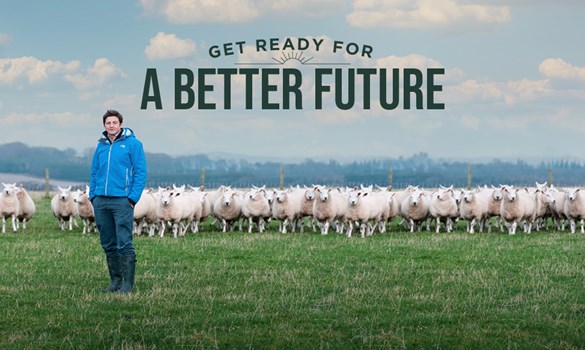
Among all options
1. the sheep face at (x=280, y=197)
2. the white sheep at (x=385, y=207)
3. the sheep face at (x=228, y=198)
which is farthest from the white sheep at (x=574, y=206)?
the sheep face at (x=228, y=198)

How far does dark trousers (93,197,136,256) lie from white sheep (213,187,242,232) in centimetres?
1252

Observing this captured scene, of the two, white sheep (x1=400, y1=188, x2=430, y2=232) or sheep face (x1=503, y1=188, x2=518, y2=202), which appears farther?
white sheep (x1=400, y1=188, x2=430, y2=232)

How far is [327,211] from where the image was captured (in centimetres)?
2383

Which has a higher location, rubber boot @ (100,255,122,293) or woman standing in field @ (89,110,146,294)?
woman standing in field @ (89,110,146,294)

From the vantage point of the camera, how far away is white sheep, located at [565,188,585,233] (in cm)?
2467

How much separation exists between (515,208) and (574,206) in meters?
1.80

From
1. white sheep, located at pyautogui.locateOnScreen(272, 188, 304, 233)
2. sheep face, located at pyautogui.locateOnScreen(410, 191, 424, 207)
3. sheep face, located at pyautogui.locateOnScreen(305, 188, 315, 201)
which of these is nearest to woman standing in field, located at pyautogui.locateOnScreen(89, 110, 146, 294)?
white sheep, located at pyautogui.locateOnScreen(272, 188, 304, 233)

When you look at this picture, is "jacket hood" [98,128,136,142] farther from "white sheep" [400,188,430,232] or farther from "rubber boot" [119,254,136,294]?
"white sheep" [400,188,430,232]

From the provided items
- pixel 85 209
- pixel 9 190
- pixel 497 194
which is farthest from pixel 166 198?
pixel 497 194

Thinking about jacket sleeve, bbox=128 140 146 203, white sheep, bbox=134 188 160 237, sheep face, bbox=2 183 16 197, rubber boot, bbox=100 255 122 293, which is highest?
jacket sleeve, bbox=128 140 146 203

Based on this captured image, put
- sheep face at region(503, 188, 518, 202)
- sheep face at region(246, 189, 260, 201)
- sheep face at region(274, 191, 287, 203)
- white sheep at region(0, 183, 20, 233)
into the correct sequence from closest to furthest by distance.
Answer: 1. white sheep at region(0, 183, 20, 233)
2. sheep face at region(503, 188, 518, 202)
3. sheep face at region(274, 191, 287, 203)
4. sheep face at region(246, 189, 260, 201)

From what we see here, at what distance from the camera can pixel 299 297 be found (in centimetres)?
1166

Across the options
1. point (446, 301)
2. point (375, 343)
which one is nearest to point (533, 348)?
point (375, 343)

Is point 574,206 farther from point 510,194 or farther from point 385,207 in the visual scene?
point 385,207
